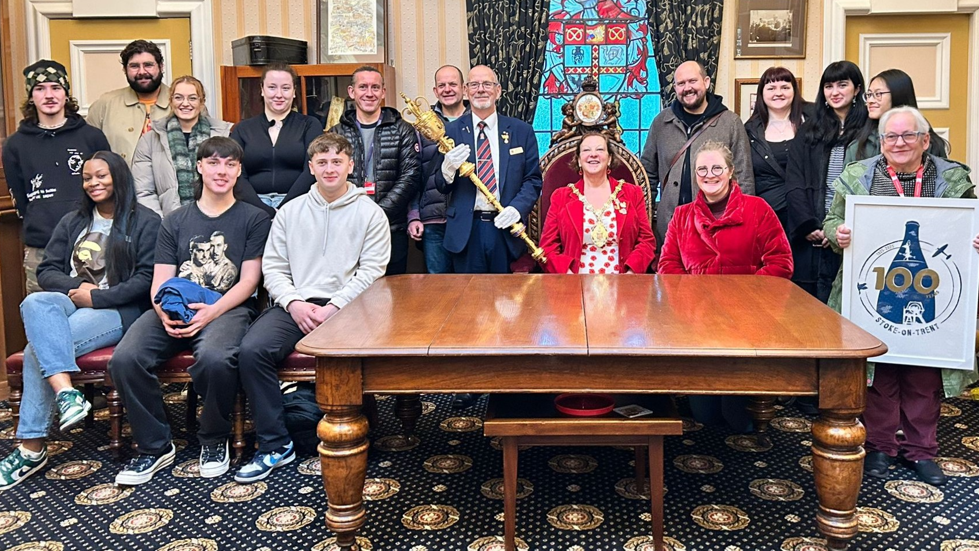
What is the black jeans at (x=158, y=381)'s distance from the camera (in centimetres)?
306

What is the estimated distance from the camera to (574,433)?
2281 mm

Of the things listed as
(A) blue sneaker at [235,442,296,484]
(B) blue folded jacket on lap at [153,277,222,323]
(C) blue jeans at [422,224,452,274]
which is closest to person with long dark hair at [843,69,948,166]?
(C) blue jeans at [422,224,452,274]

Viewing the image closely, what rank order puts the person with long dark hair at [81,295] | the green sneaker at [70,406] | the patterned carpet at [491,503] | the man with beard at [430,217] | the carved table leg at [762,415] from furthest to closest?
the man with beard at [430,217] < the carved table leg at [762,415] < the person with long dark hair at [81,295] < the green sneaker at [70,406] < the patterned carpet at [491,503]

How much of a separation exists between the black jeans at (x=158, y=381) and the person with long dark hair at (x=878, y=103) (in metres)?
2.59

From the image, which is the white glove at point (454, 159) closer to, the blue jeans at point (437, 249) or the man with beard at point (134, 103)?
the blue jeans at point (437, 249)

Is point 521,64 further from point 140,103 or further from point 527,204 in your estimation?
point 140,103

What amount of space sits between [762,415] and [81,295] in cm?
269

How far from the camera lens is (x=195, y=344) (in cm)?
315

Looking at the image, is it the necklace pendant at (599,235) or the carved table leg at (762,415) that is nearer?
the carved table leg at (762,415)

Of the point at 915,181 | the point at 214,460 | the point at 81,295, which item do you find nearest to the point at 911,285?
the point at 915,181

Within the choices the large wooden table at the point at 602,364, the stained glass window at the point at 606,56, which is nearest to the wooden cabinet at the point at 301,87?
the stained glass window at the point at 606,56

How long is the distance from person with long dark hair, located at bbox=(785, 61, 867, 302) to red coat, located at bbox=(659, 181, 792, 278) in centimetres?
35

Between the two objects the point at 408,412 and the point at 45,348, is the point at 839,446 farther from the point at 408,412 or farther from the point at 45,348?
the point at 45,348

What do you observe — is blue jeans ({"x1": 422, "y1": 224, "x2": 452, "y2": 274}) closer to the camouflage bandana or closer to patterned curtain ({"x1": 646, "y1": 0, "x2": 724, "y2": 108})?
the camouflage bandana
